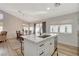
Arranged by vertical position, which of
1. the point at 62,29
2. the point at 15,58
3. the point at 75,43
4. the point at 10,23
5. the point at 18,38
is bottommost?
the point at 15,58

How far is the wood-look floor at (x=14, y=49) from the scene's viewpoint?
72.9 inches

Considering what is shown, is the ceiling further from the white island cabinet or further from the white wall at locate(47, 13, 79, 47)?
the white island cabinet

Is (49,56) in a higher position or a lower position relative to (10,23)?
lower

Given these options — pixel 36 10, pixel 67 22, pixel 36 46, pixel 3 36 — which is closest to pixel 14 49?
pixel 3 36

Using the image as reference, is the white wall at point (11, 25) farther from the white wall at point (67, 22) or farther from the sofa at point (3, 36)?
the white wall at point (67, 22)

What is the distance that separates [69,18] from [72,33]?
1.16 ft

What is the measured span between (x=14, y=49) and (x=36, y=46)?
19.6 inches

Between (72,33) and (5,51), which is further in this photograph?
(72,33)

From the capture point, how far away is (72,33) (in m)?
2.01

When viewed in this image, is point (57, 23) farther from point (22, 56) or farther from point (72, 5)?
point (22, 56)

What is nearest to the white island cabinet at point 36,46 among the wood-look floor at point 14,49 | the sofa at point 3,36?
the wood-look floor at point 14,49

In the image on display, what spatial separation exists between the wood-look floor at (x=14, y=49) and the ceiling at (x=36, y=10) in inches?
22.7

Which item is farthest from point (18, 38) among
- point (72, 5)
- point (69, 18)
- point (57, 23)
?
point (72, 5)

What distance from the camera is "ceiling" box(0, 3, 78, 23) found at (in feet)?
5.99
